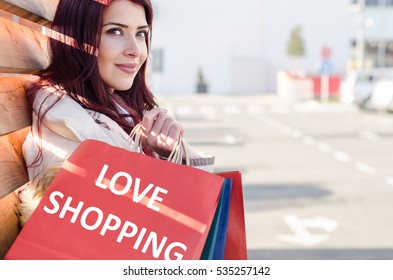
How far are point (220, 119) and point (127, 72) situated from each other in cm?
2545

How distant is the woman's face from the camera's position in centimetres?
203

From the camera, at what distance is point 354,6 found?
50.8 meters

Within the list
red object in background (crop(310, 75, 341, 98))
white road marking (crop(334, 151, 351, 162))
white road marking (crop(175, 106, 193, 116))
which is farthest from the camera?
red object in background (crop(310, 75, 341, 98))

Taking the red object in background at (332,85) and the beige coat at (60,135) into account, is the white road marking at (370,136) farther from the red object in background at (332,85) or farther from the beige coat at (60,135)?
the red object in background at (332,85)

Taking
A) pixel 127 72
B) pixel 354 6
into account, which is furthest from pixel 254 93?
pixel 127 72

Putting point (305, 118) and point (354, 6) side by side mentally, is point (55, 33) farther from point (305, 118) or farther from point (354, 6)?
point (354, 6)

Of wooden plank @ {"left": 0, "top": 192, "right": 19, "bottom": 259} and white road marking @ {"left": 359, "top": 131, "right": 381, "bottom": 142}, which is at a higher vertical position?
wooden plank @ {"left": 0, "top": 192, "right": 19, "bottom": 259}

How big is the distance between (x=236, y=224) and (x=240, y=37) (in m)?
48.5

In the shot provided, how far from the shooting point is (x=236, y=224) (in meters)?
1.80

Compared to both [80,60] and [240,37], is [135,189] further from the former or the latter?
[240,37]

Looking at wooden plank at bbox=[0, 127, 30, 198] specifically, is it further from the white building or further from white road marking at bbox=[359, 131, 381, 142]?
the white building

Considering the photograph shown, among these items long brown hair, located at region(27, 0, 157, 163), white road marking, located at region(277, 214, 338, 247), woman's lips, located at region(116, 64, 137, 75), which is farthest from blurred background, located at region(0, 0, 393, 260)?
woman's lips, located at region(116, 64, 137, 75)

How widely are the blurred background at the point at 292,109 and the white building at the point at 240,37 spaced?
58 mm

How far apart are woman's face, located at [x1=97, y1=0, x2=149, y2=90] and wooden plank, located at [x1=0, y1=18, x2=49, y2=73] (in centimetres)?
19
